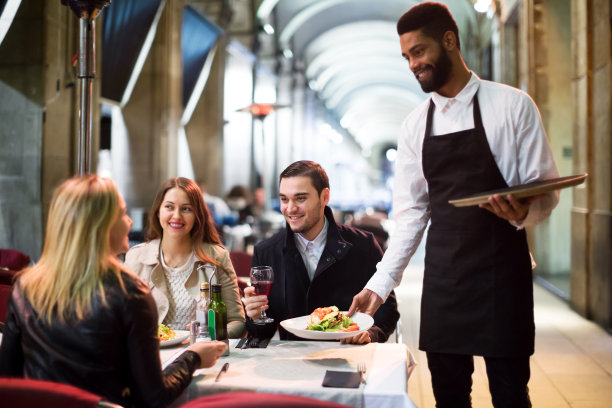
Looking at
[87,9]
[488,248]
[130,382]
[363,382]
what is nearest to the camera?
[130,382]

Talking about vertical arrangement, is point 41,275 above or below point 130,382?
above

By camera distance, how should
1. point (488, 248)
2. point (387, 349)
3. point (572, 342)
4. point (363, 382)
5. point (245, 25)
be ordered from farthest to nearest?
point (245, 25), point (572, 342), point (387, 349), point (488, 248), point (363, 382)

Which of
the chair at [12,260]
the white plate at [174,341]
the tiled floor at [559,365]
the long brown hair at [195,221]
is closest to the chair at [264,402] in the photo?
the white plate at [174,341]

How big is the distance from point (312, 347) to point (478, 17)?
45.0 feet

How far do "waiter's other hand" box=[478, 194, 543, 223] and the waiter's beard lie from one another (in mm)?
486

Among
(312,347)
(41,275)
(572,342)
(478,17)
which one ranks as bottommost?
(572,342)

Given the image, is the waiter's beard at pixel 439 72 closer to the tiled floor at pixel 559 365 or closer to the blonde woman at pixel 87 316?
the blonde woman at pixel 87 316

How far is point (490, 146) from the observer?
1945 mm

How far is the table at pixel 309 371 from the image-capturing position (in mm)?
1638

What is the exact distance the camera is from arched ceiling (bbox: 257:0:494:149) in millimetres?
18703

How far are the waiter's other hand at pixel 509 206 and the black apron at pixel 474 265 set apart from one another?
153mm

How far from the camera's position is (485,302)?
6.27 ft

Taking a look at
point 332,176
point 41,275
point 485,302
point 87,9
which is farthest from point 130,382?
point 332,176

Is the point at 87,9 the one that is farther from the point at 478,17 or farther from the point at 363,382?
the point at 478,17
